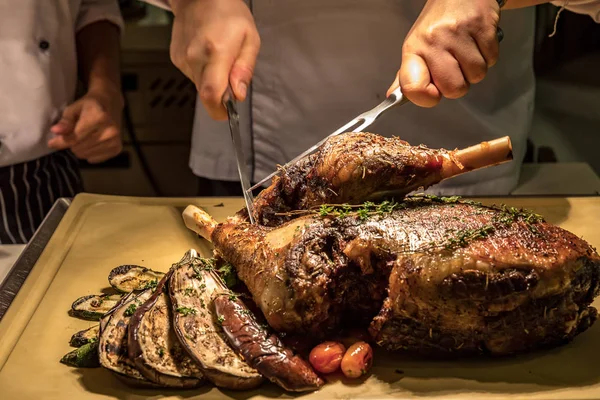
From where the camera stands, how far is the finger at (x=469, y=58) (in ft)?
6.52

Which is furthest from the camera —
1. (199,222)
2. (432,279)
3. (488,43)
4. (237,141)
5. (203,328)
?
(199,222)

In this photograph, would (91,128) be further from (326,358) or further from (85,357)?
(326,358)

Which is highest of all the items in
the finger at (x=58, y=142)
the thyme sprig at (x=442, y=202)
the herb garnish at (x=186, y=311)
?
the thyme sprig at (x=442, y=202)

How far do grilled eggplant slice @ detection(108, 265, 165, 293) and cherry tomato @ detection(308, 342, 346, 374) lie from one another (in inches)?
24.2

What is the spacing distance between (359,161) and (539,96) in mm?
2740

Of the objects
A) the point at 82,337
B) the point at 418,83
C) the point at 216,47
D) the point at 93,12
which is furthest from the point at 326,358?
the point at 93,12

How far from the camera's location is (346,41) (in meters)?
2.83

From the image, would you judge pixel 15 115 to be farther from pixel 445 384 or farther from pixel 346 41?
pixel 445 384

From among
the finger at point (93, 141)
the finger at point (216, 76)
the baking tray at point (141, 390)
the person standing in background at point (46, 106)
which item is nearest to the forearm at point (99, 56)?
the person standing in background at point (46, 106)

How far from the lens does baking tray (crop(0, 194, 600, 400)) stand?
171 cm

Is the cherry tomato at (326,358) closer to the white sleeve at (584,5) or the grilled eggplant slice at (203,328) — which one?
the grilled eggplant slice at (203,328)

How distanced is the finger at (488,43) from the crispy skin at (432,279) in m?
0.44

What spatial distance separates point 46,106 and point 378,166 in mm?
1589

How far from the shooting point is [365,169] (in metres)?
2.00
